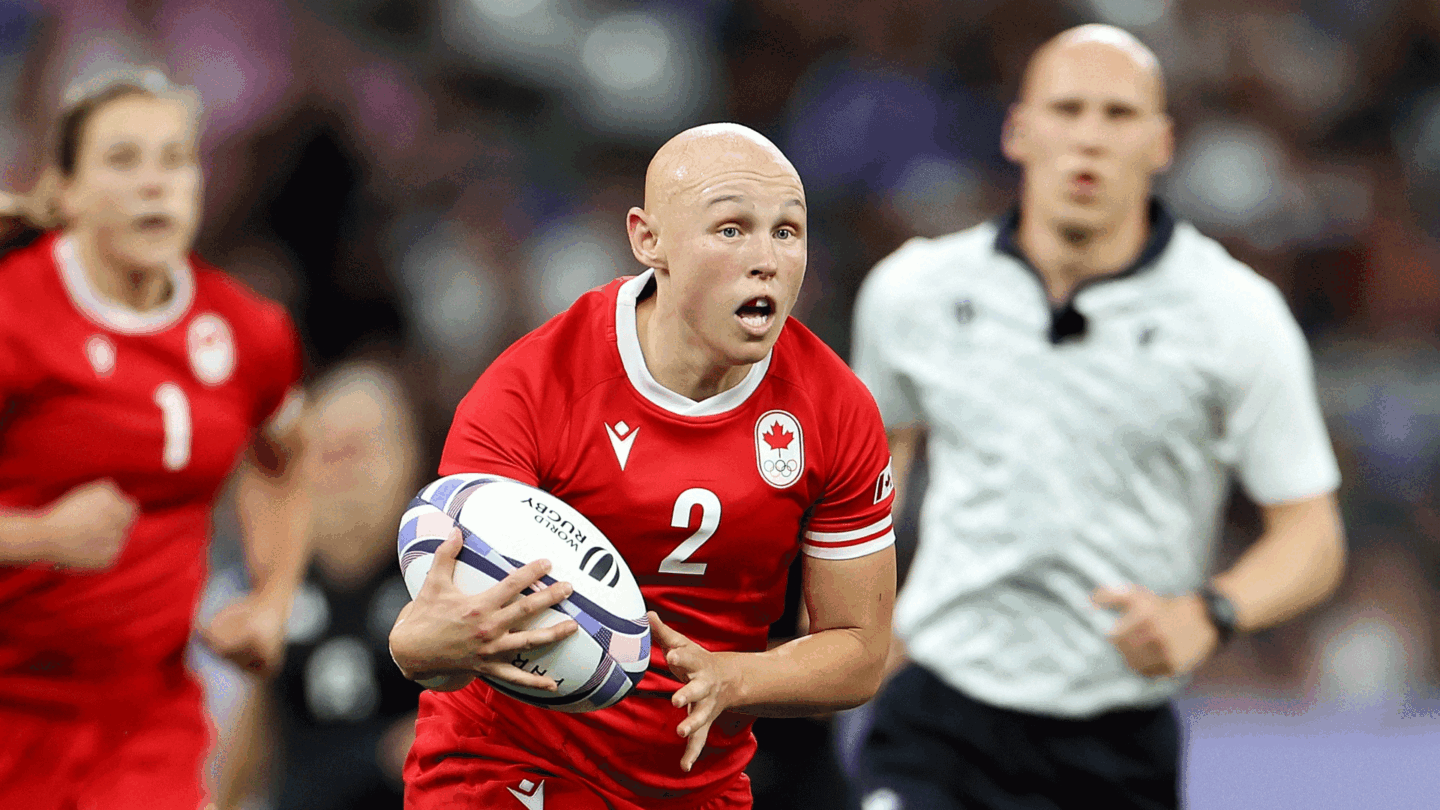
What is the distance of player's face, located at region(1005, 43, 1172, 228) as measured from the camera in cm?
400

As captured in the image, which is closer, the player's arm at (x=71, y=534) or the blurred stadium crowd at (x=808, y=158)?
the player's arm at (x=71, y=534)

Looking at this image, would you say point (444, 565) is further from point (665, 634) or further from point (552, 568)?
point (665, 634)

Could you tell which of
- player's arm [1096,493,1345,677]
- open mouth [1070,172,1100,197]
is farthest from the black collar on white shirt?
player's arm [1096,493,1345,677]

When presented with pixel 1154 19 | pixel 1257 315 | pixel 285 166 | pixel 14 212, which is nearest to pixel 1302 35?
pixel 1154 19

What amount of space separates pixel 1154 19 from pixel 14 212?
26.1ft

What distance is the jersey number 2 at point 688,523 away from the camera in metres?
2.73

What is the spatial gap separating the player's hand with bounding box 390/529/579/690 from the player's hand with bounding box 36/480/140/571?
146 cm

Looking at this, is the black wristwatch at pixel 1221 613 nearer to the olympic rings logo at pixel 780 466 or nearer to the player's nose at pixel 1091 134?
the player's nose at pixel 1091 134

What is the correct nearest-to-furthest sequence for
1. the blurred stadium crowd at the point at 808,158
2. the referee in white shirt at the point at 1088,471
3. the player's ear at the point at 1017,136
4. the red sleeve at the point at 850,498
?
the red sleeve at the point at 850,498 → the referee in white shirt at the point at 1088,471 → the player's ear at the point at 1017,136 → the blurred stadium crowd at the point at 808,158

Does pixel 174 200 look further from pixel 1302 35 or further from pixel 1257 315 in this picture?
pixel 1302 35

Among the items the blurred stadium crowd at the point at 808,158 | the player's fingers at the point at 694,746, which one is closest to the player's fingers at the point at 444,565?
the player's fingers at the point at 694,746

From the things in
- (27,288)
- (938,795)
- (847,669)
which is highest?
(27,288)

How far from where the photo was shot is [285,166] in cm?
844

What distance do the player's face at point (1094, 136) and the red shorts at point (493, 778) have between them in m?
1.88
